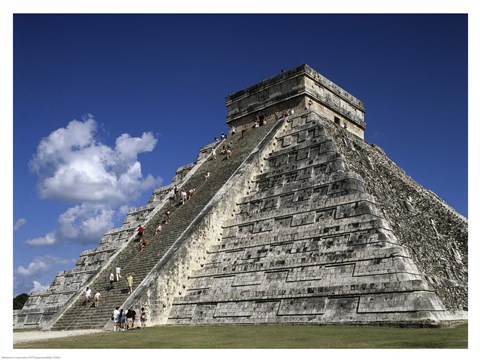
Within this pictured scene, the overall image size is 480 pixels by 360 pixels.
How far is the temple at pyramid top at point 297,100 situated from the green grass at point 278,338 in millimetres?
12459

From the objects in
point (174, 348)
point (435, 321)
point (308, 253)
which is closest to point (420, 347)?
point (435, 321)

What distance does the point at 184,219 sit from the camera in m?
A: 18.4

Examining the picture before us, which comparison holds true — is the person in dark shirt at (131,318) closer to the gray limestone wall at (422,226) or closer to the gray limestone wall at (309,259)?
the gray limestone wall at (309,259)

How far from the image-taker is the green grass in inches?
344

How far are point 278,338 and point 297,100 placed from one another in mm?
14170

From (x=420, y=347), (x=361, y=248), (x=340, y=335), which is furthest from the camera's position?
(x=361, y=248)

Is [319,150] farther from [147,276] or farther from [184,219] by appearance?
[147,276]

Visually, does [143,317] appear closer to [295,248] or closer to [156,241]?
[156,241]

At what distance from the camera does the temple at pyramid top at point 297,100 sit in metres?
22.6

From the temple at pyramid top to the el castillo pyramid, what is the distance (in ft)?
0.90

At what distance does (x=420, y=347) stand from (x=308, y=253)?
6017 millimetres

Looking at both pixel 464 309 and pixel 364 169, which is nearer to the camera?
pixel 464 309

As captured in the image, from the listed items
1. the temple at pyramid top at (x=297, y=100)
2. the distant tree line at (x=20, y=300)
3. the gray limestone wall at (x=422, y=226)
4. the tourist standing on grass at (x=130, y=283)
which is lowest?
the distant tree line at (x=20, y=300)

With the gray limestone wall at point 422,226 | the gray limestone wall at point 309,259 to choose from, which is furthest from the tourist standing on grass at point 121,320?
the gray limestone wall at point 422,226
